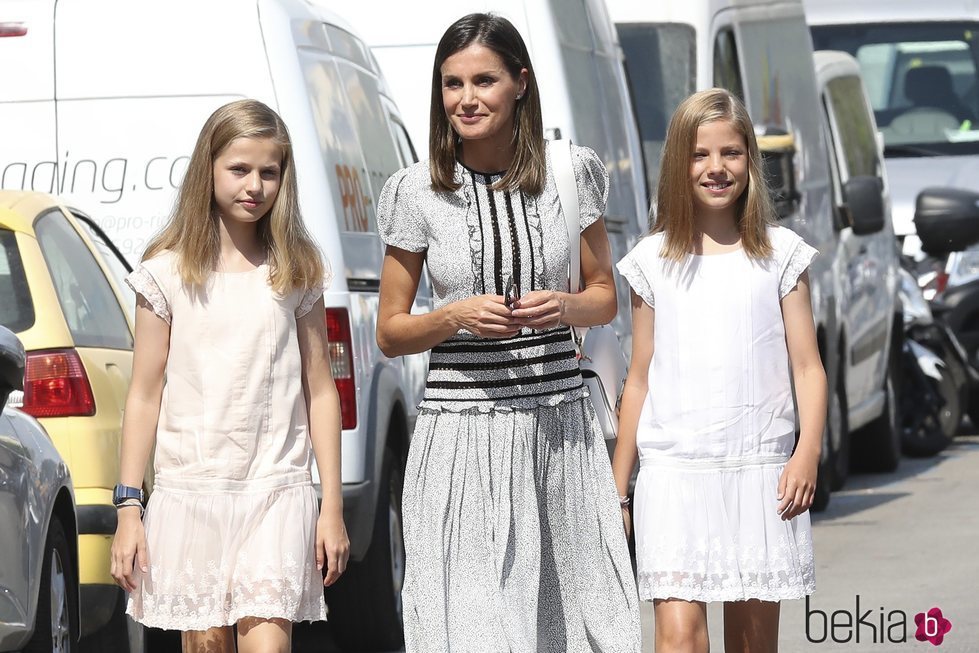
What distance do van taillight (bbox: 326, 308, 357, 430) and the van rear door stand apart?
1.08 m

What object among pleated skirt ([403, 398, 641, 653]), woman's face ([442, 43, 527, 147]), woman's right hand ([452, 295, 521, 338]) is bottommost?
pleated skirt ([403, 398, 641, 653])

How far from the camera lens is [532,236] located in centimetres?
485

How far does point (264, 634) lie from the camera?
4746mm

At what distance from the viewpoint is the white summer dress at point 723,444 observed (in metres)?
5.01

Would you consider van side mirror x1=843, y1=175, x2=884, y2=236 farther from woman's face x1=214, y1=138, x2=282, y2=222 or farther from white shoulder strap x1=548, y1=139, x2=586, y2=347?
woman's face x1=214, y1=138, x2=282, y2=222

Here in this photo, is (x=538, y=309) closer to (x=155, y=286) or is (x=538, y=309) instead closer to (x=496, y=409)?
(x=496, y=409)

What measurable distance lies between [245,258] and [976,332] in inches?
493

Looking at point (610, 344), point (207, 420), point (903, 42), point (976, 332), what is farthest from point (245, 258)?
point (903, 42)

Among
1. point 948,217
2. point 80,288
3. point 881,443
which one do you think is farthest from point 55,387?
point 948,217

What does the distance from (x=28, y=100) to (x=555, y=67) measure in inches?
107

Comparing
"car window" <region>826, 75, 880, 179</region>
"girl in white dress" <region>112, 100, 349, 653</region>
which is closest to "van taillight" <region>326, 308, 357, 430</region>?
"girl in white dress" <region>112, 100, 349, 653</region>

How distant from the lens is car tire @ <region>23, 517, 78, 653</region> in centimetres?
548

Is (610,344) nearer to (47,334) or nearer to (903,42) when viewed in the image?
(47,334)

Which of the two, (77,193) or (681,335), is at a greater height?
(77,193)
